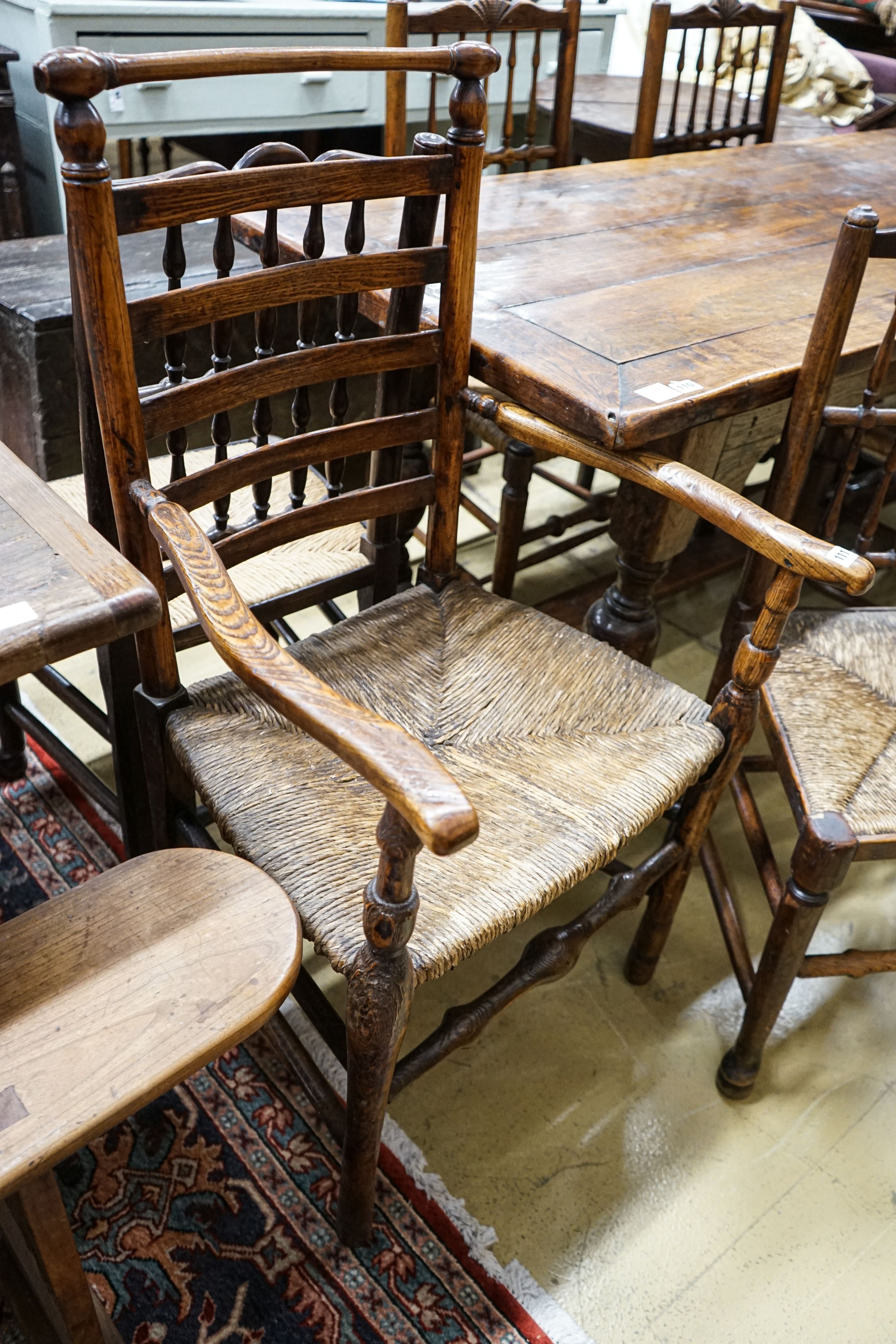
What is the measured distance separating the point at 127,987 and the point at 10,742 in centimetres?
93

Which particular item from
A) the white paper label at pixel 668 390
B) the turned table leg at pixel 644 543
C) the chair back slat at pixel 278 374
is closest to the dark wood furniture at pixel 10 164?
the chair back slat at pixel 278 374

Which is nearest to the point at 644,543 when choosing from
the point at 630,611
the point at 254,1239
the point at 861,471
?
the point at 630,611

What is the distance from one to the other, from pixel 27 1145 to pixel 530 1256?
69 centimetres

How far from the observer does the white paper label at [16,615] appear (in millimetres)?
727

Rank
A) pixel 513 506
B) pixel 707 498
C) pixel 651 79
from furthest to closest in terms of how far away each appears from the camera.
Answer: pixel 651 79, pixel 513 506, pixel 707 498

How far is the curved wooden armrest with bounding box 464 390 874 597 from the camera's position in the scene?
3.26 ft

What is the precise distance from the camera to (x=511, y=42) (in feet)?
6.29

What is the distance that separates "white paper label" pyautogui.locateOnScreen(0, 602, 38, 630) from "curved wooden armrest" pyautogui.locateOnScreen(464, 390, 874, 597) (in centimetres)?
64

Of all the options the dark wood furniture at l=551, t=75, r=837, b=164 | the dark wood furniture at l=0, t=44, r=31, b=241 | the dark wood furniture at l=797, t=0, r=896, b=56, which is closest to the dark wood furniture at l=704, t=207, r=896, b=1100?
the dark wood furniture at l=551, t=75, r=837, b=164

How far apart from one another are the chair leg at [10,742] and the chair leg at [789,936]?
1.16 metres

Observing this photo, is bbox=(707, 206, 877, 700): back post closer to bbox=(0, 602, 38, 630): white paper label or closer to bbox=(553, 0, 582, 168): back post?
bbox=(0, 602, 38, 630): white paper label

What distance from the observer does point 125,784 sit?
1245 mm

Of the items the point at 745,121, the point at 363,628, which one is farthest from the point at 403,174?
the point at 745,121

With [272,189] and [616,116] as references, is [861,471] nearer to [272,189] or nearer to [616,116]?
[616,116]
